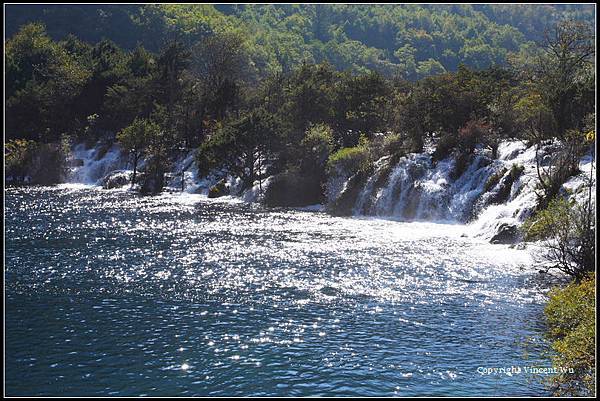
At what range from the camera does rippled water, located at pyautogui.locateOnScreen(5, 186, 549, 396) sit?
24812 millimetres

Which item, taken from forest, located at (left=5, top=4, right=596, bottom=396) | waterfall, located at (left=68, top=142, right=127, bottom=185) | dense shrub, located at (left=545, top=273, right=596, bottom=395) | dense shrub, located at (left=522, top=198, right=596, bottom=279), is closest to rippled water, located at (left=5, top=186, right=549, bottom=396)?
dense shrub, located at (left=545, top=273, right=596, bottom=395)

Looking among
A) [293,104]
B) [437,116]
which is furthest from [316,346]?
[293,104]

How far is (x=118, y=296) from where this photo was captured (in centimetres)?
3659

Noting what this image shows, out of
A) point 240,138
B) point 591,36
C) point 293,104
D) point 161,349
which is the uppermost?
point 591,36

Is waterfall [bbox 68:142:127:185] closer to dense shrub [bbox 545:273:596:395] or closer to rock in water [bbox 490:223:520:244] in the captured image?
rock in water [bbox 490:223:520:244]

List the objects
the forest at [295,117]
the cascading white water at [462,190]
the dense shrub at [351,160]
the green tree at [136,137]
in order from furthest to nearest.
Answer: the green tree at [136,137] → the dense shrub at [351,160] → the forest at [295,117] → the cascading white water at [462,190]

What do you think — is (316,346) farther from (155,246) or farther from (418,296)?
(155,246)

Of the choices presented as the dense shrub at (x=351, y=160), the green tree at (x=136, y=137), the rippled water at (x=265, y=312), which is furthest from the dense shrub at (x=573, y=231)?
the green tree at (x=136, y=137)

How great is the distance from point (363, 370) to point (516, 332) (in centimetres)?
898

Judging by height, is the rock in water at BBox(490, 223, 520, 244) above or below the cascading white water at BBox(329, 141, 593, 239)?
below

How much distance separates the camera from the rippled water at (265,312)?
24.8 meters

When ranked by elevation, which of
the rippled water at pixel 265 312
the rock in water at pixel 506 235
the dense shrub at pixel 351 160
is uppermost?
the dense shrub at pixel 351 160

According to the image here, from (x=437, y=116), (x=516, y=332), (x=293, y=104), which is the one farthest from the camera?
(x=293, y=104)

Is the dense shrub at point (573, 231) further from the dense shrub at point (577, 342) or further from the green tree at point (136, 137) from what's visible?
the green tree at point (136, 137)
